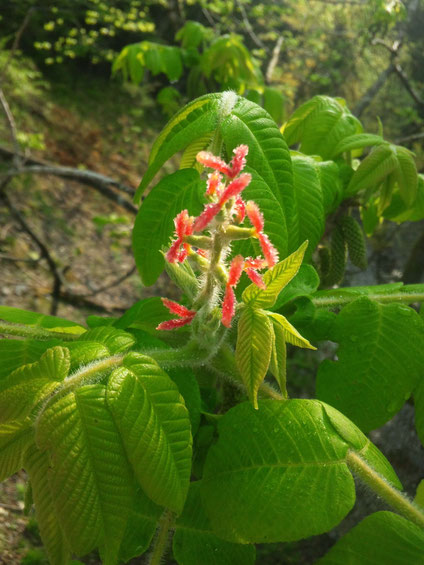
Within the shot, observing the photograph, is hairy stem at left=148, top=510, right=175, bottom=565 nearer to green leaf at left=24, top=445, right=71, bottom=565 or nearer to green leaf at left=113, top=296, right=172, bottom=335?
green leaf at left=24, top=445, right=71, bottom=565

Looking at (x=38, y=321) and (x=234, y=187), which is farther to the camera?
(x=38, y=321)

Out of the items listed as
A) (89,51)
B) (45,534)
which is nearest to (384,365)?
(45,534)

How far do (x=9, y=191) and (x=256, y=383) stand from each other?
519 cm

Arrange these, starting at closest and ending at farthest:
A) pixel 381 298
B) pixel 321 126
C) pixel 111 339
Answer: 1. pixel 111 339
2. pixel 381 298
3. pixel 321 126

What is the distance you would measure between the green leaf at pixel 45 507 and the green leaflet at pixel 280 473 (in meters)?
0.24

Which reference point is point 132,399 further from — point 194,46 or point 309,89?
point 309,89

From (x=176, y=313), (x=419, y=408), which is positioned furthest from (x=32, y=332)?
(x=419, y=408)

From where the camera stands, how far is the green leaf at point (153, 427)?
0.74 meters

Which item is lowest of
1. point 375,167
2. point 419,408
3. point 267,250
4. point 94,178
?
point 94,178

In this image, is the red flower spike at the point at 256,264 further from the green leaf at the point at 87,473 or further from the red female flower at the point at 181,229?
the green leaf at the point at 87,473

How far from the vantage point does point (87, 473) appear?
71 cm

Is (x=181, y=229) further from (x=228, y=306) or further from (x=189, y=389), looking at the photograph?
(x=189, y=389)

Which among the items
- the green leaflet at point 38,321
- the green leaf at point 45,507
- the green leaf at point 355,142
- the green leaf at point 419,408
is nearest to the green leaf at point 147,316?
the green leaflet at point 38,321

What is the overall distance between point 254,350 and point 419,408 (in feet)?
1.53
